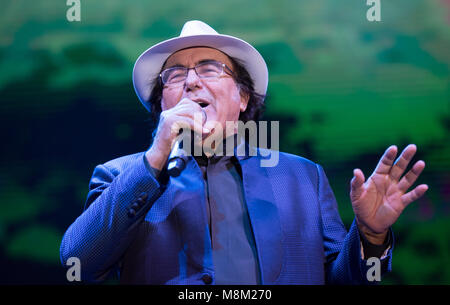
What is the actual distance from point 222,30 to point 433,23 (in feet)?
3.56

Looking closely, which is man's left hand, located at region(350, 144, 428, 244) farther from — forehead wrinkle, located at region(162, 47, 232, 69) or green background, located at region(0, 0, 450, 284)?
forehead wrinkle, located at region(162, 47, 232, 69)

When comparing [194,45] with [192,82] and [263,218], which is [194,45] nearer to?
[192,82]

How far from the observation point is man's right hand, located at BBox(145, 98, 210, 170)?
1.48 meters

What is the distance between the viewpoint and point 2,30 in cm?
239

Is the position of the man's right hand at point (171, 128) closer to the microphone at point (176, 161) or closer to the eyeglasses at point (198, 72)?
the microphone at point (176, 161)

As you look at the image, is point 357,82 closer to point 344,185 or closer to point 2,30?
point 344,185

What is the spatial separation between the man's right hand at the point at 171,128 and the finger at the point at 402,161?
682mm

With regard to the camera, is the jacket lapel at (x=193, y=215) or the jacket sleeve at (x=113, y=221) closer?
the jacket sleeve at (x=113, y=221)

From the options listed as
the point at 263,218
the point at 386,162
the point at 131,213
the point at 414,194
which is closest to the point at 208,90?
the point at 263,218

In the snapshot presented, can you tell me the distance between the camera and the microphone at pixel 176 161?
4.61 ft

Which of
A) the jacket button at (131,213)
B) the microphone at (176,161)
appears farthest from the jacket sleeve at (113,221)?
the microphone at (176,161)

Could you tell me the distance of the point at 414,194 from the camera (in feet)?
5.01

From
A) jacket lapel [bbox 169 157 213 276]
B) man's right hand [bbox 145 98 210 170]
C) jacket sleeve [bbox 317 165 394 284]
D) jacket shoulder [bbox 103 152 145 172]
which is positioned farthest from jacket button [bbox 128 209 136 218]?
jacket sleeve [bbox 317 165 394 284]

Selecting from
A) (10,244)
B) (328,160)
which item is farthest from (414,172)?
(10,244)
